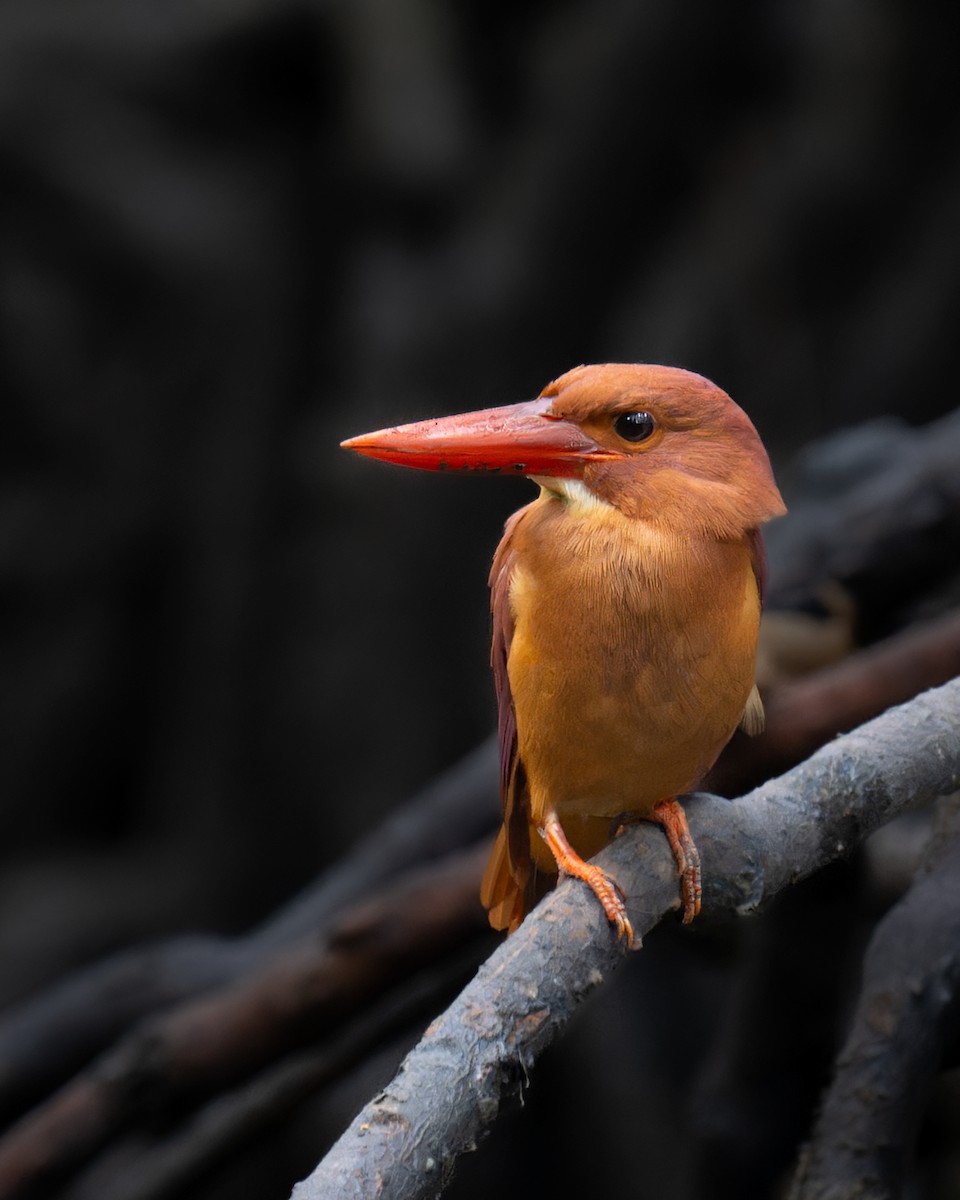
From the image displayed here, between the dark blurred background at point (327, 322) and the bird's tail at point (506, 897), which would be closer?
the bird's tail at point (506, 897)

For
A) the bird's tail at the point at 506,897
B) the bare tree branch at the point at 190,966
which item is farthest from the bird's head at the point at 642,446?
the bare tree branch at the point at 190,966

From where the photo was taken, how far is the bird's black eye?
62 centimetres

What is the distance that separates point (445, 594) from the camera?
150 centimetres

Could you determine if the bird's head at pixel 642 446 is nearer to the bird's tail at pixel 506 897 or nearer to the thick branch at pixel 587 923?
the thick branch at pixel 587 923

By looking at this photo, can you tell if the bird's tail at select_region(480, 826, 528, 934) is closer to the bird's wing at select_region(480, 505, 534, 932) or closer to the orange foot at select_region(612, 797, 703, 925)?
the bird's wing at select_region(480, 505, 534, 932)

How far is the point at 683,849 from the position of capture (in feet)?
2.35

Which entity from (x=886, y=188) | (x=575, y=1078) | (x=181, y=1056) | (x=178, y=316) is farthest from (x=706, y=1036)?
(x=178, y=316)

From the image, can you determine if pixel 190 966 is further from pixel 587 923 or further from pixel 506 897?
pixel 587 923

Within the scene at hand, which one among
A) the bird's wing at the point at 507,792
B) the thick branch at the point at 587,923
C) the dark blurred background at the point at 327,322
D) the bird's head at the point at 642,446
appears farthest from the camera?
the dark blurred background at the point at 327,322

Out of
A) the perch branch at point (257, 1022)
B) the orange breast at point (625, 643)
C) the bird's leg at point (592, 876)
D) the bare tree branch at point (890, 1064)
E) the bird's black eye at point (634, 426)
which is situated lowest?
the bare tree branch at point (890, 1064)

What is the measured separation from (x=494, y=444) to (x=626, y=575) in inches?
4.1

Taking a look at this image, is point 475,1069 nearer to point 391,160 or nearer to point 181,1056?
point 181,1056

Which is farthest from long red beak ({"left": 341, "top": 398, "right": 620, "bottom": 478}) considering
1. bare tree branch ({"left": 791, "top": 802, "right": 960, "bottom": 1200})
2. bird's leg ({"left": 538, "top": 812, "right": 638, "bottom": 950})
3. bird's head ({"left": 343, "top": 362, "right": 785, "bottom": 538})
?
bare tree branch ({"left": 791, "top": 802, "right": 960, "bottom": 1200})

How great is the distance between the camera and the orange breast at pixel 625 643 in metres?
0.64
